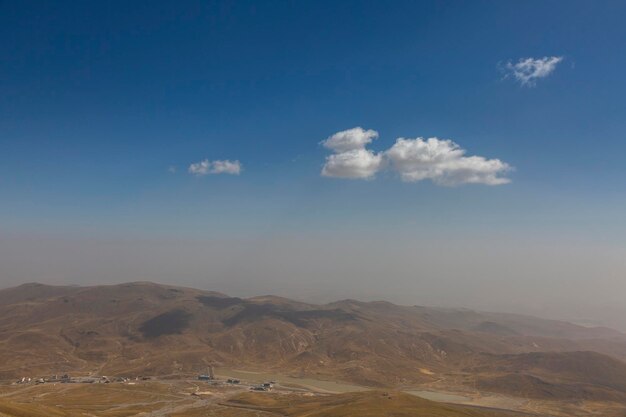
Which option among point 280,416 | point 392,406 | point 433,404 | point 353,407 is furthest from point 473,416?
point 280,416

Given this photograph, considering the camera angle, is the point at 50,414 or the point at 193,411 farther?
the point at 193,411

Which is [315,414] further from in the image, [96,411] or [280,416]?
[96,411]

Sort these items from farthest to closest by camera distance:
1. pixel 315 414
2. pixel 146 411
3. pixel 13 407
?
1. pixel 146 411
2. pixel 315 414
3. pixel 13 407

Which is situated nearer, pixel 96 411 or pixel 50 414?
pixel 50 414

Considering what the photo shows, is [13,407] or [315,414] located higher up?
[13,407]

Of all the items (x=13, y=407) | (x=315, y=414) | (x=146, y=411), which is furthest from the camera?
(x=146, y=411)

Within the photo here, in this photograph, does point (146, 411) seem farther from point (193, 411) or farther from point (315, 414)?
point (315, 414)

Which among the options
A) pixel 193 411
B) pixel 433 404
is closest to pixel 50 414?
pixel 193 411

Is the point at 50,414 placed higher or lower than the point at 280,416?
higher
